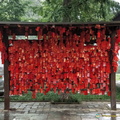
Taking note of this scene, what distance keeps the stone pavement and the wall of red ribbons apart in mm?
800

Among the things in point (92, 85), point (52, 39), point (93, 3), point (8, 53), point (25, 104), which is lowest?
point (25, 104)

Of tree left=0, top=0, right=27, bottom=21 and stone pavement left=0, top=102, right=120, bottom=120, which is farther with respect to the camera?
tree left=0, top=0, right=27, bottom=21

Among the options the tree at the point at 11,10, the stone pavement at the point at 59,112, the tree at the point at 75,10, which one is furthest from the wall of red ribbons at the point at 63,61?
the tree at the point at 11,10

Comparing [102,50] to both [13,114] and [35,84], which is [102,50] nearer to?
[35,84]

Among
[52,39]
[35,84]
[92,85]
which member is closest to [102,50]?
[92,85]

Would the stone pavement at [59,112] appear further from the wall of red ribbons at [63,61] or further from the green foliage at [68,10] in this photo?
the green foliage at [68,10]

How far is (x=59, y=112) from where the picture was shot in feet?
27.9

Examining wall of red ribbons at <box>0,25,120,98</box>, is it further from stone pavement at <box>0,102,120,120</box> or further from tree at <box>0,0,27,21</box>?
tree at <box>0,0,27,21</box>

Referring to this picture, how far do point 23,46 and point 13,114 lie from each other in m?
2.64

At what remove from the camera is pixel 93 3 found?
37.9 feet

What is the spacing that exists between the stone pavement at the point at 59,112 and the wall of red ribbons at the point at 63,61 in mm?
800

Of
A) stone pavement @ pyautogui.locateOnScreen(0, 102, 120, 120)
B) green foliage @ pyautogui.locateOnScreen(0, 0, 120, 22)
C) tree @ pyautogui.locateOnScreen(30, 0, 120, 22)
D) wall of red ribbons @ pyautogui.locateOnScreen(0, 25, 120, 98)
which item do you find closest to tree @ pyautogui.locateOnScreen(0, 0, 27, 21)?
green foliage @ pyautogui.locateOnScreen(0, 0, 120, 22)

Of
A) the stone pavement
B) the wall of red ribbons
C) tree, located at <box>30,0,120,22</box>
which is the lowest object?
the stone pavement

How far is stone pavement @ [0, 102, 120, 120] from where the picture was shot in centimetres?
778
